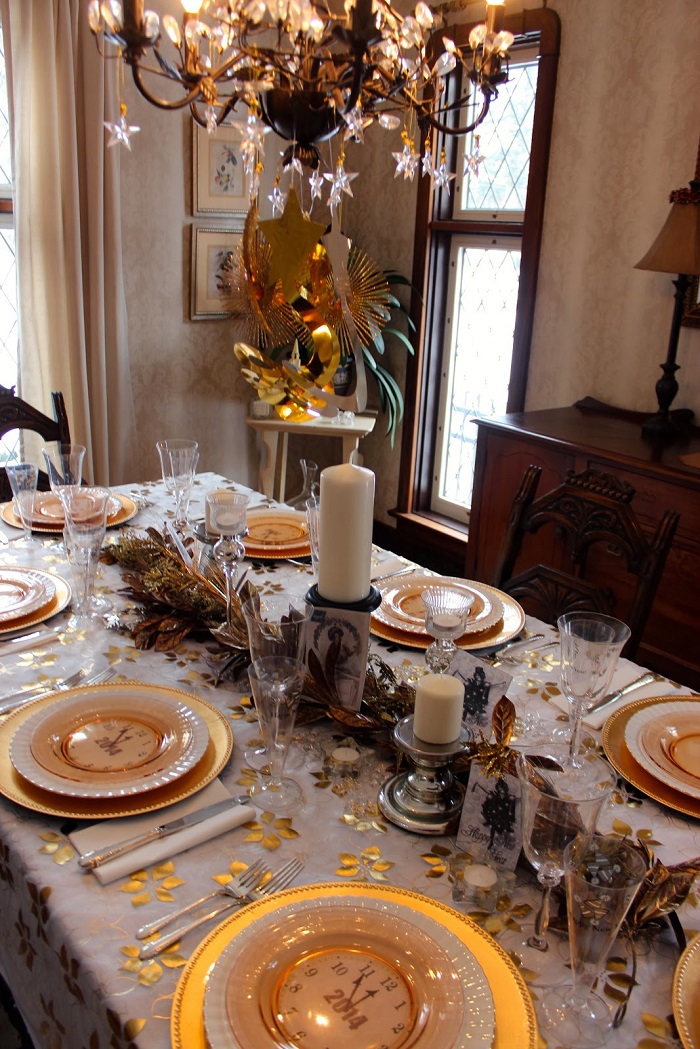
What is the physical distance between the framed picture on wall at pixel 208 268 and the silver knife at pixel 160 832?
2.71 m

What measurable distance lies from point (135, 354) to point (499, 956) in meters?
2.89

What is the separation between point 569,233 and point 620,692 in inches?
76.4

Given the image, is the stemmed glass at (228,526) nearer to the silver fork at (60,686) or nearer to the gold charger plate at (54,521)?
the silver fork at (60,686)

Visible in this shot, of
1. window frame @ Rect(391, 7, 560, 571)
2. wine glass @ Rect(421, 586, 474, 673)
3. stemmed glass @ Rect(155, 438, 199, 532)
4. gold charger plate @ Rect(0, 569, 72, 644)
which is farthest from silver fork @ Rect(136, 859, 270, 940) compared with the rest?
window frame @ Rect(391, 7, 560, 571)

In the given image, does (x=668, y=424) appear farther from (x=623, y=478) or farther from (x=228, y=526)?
(x=228, y=526)

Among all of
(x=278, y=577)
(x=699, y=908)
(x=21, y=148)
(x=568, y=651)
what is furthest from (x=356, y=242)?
(x=699, y=908)

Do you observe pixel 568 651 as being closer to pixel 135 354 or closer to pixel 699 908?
pixel 699 908

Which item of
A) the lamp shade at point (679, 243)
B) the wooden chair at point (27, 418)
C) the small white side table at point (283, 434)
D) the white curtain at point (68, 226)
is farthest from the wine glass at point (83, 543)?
the small white side table at point (283, 434)

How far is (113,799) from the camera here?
38.3 inches

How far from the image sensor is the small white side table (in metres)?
3.30

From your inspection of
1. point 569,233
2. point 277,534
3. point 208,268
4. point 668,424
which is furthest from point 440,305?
point 277,534

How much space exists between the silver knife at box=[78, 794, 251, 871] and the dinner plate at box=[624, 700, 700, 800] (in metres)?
0.50

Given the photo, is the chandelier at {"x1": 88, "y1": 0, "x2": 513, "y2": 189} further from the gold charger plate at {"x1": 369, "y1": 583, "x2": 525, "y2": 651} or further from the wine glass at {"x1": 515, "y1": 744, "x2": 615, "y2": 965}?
the wine glass at {"x1": 515, "y1": 744, "x2": 615, "y2": 965}

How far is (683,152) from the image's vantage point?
2445mm
